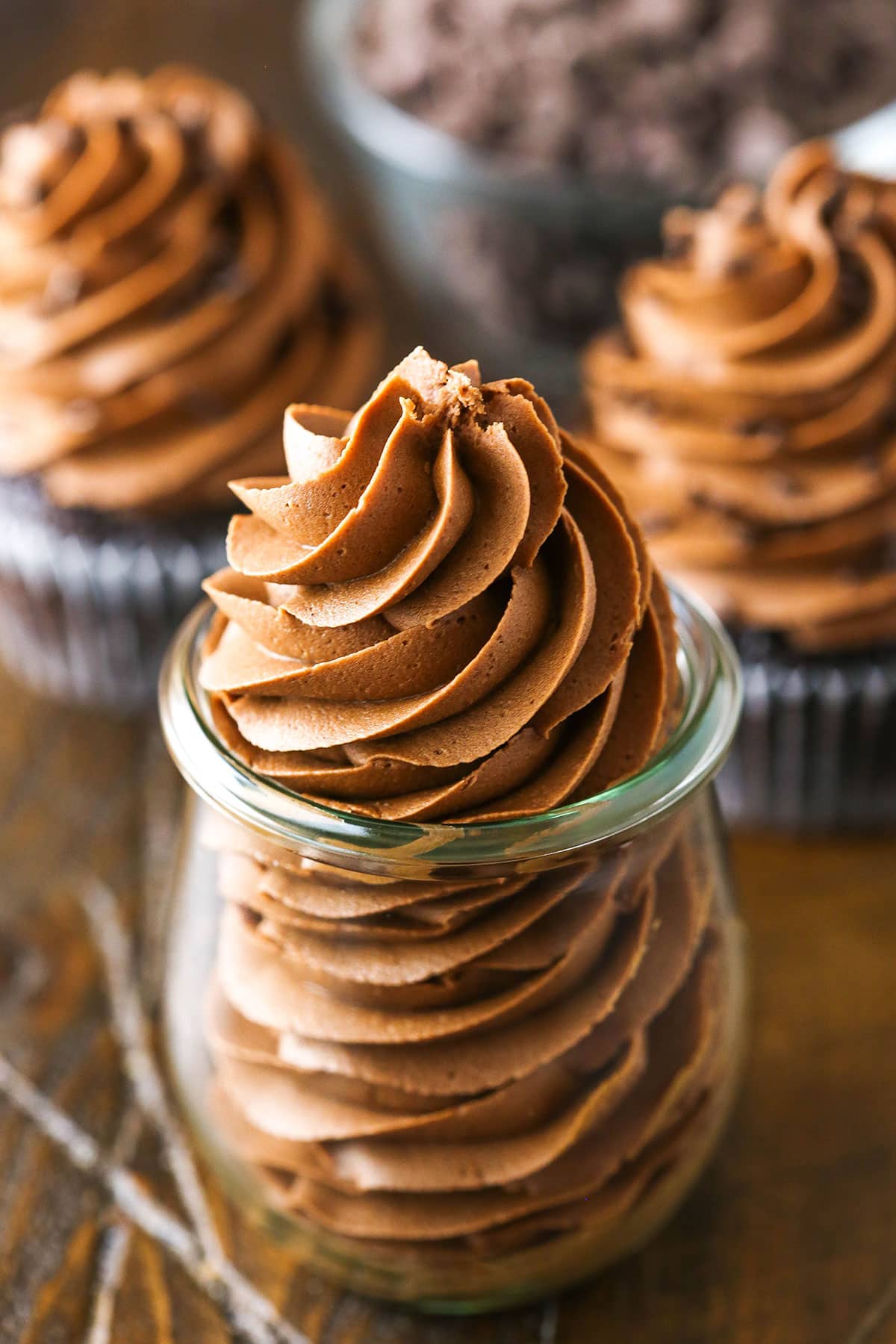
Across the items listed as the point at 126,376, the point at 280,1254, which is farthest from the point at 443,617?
the point at 126,376

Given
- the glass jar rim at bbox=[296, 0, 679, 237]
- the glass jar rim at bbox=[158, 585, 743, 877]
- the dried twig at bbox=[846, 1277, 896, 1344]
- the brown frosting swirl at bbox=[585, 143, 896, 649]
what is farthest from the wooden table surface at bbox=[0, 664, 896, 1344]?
the glass jar rim at bbox=[296, 0, 679, 237]

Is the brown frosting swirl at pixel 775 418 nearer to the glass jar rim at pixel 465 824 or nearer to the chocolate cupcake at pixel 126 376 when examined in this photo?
the chocolate cupcake at pixel 126 376

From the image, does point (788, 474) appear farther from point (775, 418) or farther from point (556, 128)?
point (556, 128)

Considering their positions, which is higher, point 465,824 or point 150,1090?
point 465,824

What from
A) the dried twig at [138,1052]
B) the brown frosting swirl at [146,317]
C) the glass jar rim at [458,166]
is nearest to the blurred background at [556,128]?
the glass jar rim at [458,166]

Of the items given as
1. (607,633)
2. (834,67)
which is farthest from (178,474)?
(834,67)

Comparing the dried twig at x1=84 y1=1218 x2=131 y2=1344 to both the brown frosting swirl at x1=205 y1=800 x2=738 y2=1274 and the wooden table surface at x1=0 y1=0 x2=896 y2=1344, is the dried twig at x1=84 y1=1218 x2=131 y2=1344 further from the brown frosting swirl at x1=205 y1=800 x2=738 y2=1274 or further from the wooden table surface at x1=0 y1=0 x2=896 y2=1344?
the brown frosting swirl at x1=205 y1=800 x2=738 y2=1274

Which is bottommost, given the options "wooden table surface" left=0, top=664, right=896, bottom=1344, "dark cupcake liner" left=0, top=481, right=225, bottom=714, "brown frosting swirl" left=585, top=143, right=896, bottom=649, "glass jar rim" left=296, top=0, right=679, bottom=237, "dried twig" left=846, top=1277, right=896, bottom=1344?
"dried twig" left=846, top=1277, right=896, bottom=1344
